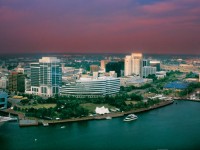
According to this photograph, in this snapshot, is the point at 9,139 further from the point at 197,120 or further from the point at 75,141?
the point at 197,120

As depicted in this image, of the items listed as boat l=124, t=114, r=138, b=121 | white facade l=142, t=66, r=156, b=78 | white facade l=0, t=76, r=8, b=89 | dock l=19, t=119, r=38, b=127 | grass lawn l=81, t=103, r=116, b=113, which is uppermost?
white facade l=142, t=66, r=156, b=78

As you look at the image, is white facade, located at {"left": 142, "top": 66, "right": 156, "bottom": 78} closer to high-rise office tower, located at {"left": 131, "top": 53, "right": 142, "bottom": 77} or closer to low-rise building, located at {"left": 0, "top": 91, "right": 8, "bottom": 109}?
high-rise office tower, located at {"left": 131, "top": 53, "right": 142, "bottom": 77}

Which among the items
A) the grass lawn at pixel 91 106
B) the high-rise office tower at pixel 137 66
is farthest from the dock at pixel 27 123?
the high-rise office tower at pixel 137 66

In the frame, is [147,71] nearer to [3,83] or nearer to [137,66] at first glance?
[137,66]

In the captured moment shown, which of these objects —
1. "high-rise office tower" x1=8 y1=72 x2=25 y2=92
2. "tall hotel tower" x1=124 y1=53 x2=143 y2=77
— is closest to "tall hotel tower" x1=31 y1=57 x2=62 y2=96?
"high-rise office tower" x1=8 y1=72 x2=25 y2=92

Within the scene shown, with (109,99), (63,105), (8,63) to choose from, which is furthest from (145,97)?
(8,63)

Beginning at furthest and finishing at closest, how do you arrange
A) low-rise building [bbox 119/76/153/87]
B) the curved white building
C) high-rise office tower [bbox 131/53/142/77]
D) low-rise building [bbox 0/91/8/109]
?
high-rise office tower [bbox 131/53/142/77], low-rise building [bbox 119/76/153/87], the curved white building, low-rise building [bbox 0/91/8/109]

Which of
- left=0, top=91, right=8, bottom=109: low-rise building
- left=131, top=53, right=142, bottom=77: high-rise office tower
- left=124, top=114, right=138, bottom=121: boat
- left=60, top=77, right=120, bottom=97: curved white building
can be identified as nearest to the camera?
left=124, top=114, right=138, bottom=121: boat

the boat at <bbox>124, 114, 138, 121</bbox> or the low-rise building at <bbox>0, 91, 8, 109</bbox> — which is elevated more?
the low-rise building at <bbox>0, 91, 8, 109</bbox>
